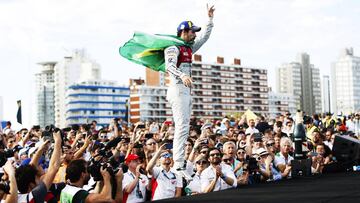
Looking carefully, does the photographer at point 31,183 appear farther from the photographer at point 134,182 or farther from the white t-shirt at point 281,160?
the white t-shirt at point 281,160

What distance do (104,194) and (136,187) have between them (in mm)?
1996

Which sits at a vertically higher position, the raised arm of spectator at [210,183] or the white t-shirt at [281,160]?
the white t-shirt at [281,160]

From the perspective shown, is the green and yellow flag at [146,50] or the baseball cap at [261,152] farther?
the baseball cap at [261,152]

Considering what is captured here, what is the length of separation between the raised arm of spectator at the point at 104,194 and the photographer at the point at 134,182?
5.35ft

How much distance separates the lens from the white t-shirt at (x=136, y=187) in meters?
7.58

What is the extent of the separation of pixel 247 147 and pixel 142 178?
362 cm

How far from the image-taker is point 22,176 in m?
5.95

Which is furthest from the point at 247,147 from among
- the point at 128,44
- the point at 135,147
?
the point at 128,44

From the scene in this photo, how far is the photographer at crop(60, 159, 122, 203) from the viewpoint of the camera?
5.81 meters

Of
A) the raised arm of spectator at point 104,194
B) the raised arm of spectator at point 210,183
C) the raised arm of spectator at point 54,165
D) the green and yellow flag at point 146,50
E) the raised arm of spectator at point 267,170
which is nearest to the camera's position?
the raised arm of spectator at point 104,194

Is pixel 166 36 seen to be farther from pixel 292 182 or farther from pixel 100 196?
pixel 100 196

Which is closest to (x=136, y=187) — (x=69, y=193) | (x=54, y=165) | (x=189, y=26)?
(x=54, y=165)

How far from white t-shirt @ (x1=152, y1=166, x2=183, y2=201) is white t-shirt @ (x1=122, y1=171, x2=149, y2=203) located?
148 mm

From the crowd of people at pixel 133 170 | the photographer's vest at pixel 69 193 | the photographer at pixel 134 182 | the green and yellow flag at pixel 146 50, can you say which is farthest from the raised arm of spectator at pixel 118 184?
the green and yellow flag at pixel 146 50
